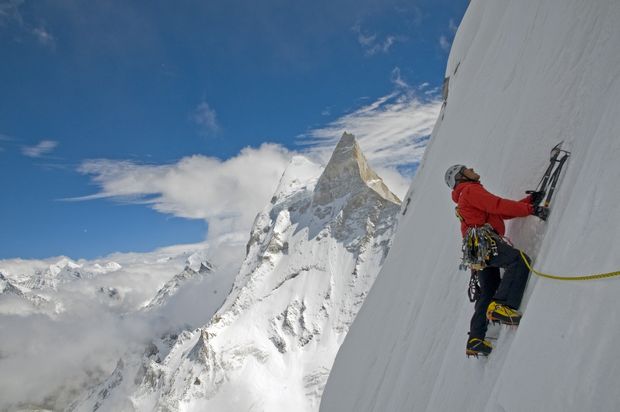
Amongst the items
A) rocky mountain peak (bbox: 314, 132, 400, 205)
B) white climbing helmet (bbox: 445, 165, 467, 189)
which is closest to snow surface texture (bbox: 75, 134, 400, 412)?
rocky mountain peak (bbox: 314, 132, 400, 205)

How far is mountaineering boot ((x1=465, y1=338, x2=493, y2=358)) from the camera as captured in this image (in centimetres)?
423

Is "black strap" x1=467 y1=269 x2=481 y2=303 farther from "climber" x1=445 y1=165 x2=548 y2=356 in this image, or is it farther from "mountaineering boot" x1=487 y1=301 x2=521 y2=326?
"mountaineering boot" x1=487 y1=301 x2=521 y2=326

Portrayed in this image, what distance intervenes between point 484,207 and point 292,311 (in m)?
151

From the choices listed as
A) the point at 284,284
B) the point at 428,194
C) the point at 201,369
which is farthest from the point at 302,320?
the point at 428,194

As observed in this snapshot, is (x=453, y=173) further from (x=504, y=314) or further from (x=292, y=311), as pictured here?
(x=292, y=311)

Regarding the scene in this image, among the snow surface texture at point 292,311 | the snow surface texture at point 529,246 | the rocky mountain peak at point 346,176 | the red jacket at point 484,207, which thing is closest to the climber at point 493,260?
the red jacket at point 484,207

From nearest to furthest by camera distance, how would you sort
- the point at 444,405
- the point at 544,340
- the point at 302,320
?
the point at 544,340 < the point at 444,405 < the point at 302,320

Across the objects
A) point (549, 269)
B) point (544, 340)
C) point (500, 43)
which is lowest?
point (544, 340)

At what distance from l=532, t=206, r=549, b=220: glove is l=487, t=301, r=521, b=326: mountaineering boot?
42.1 inches

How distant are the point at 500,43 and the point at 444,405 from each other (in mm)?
8824

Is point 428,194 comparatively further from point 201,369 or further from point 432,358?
point 201,369

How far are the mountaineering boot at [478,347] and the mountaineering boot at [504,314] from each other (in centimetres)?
40

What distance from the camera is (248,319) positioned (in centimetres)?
14962

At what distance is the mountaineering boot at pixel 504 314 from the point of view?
12.8 ft
